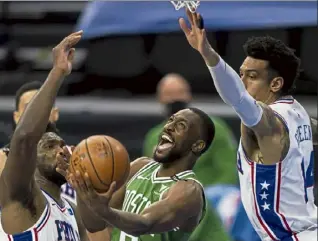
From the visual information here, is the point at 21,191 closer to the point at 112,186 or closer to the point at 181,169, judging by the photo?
the point at 112,186

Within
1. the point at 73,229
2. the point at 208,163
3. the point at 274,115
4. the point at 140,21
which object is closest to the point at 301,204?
the point at 274,115

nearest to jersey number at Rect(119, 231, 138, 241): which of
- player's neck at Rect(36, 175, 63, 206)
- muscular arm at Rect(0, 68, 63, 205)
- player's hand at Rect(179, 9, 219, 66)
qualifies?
player's neck at Rect(36, 175, 63, 206)

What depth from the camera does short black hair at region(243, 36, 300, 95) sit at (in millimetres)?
5781

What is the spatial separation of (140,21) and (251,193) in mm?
5653

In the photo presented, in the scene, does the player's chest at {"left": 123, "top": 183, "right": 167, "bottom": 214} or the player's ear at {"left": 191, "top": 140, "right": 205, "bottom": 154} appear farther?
the player's ear at {"left": 191, "top": 140, "right": 205, "bottom": 154}

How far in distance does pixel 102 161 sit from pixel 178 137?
0.84 meters

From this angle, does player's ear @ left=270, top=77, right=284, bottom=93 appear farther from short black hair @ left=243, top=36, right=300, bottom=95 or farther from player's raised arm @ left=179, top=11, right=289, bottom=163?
player's raised arm @ left=179, top=11, right=289, bottom=163

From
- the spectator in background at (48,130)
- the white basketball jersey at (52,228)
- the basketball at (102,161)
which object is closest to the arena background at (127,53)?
the spectator in background at (48,130)

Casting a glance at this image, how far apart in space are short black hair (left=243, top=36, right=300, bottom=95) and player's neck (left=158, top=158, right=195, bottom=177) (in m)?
0.71

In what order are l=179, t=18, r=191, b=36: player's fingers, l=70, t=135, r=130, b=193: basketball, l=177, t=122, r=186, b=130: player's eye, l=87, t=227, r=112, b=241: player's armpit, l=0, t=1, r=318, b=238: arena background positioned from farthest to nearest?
l=0, t=1, r=318, b=238: arena background
l=87, t=227, r=112, b=241: player's armpit
l=177, t=122, r=186, b=130: player's eye
l=179, t=18, r=191, b=36: player's fingers
l=70, t=135, r=130, b=193: basketball

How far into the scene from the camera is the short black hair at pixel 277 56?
5781mm

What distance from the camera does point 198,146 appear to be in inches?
239

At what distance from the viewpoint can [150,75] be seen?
13.6 metres

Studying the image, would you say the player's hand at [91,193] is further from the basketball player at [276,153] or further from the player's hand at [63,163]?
the basketball player at [276,153]
